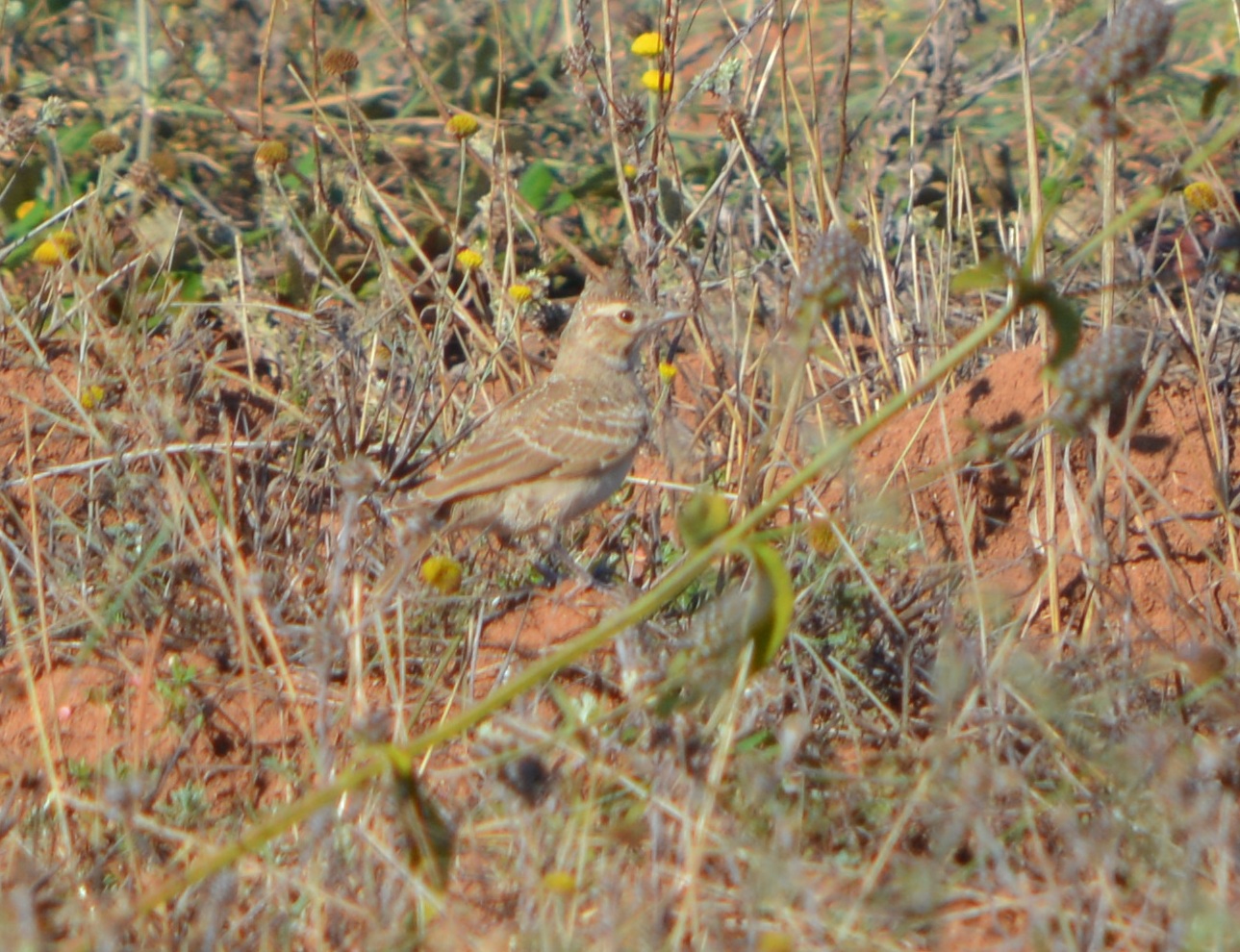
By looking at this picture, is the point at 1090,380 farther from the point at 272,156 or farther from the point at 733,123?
the point at 272,156

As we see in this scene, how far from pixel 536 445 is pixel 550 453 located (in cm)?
5

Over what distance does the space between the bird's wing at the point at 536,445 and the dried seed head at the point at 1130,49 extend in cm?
272

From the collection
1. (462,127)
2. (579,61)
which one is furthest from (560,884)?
(462,127)

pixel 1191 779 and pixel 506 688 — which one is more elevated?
pixel 506 688

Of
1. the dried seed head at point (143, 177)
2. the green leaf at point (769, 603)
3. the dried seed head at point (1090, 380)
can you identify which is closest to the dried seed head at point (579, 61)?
the dried seed head at point (143, 177)

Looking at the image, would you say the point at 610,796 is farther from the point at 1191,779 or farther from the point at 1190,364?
the point at 1190,364

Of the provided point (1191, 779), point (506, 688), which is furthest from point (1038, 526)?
point (506, 688)

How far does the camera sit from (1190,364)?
470cm

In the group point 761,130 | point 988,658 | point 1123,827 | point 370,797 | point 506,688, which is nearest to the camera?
point 506,688

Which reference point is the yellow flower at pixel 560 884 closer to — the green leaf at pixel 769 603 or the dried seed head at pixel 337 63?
the green leaf at pixel 769 603

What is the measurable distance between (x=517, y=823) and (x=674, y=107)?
2715 millimetres

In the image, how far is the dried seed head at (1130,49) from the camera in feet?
7.67

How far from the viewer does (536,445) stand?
16.3ft

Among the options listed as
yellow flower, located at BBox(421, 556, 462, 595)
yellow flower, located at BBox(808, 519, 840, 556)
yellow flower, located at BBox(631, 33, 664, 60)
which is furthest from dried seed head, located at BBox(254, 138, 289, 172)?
yellow flower, located at BBox(808, 519, 840, 556)
